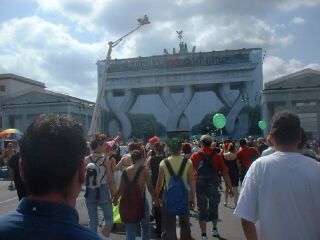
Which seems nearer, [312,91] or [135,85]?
[312,91]

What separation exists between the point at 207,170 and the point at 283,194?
220 inches

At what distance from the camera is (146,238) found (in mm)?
7293

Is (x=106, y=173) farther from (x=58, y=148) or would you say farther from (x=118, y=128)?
(x=118, y=128)

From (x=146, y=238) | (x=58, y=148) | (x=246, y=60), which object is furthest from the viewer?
(x=246, y=60)

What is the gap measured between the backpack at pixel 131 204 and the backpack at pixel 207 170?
6.71ft

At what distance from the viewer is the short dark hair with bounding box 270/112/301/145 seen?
3.41 metres

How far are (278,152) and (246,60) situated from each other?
75705 mm

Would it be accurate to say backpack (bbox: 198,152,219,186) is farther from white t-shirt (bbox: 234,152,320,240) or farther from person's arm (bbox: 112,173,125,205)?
white t-shirt (bbox: 234,152,320,240)

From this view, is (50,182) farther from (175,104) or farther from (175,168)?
(175,104)

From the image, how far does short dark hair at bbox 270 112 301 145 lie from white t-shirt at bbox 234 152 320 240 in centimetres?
11

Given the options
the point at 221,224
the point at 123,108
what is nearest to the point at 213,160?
the point at 221,224

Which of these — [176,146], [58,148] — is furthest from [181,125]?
[58,148]

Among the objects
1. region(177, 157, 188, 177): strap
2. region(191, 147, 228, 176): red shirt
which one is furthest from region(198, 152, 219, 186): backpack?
region(177, 157, 188, 177): strap

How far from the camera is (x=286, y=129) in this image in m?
3.41
